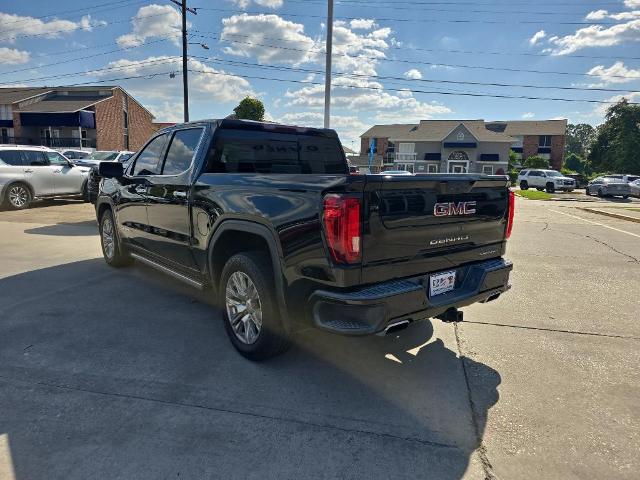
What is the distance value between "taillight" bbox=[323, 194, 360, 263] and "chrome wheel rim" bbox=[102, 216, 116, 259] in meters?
4.46

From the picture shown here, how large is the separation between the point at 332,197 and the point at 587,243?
29.3 ft

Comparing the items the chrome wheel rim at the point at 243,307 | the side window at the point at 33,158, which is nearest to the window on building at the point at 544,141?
the side window at the point at 33,158

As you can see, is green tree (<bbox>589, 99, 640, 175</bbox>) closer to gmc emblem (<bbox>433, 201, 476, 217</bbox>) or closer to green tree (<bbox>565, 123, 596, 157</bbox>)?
gmc emblem (<bbox>433, 201, 476, 217</bbox>)

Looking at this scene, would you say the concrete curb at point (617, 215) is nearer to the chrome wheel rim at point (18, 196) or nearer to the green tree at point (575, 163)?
the chrome wheel rim at point (18, 196)

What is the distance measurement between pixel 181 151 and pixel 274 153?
930 millimetres

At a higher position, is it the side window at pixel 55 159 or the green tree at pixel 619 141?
the green tree at pixel 619 141

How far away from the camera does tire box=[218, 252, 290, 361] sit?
320cm

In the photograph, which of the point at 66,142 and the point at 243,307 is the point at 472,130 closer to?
the point at 66,142

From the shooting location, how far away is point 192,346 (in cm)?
377

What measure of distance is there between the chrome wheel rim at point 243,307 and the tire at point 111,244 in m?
2.99

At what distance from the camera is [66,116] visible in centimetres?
4066

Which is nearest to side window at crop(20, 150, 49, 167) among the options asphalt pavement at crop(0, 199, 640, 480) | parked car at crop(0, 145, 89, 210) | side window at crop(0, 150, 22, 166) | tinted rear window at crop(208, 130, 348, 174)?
parked car at crop(0, 145, 89, 210)

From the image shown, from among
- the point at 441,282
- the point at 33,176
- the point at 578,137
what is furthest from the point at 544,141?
the point at 578,137

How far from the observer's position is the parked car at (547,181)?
107 ft
